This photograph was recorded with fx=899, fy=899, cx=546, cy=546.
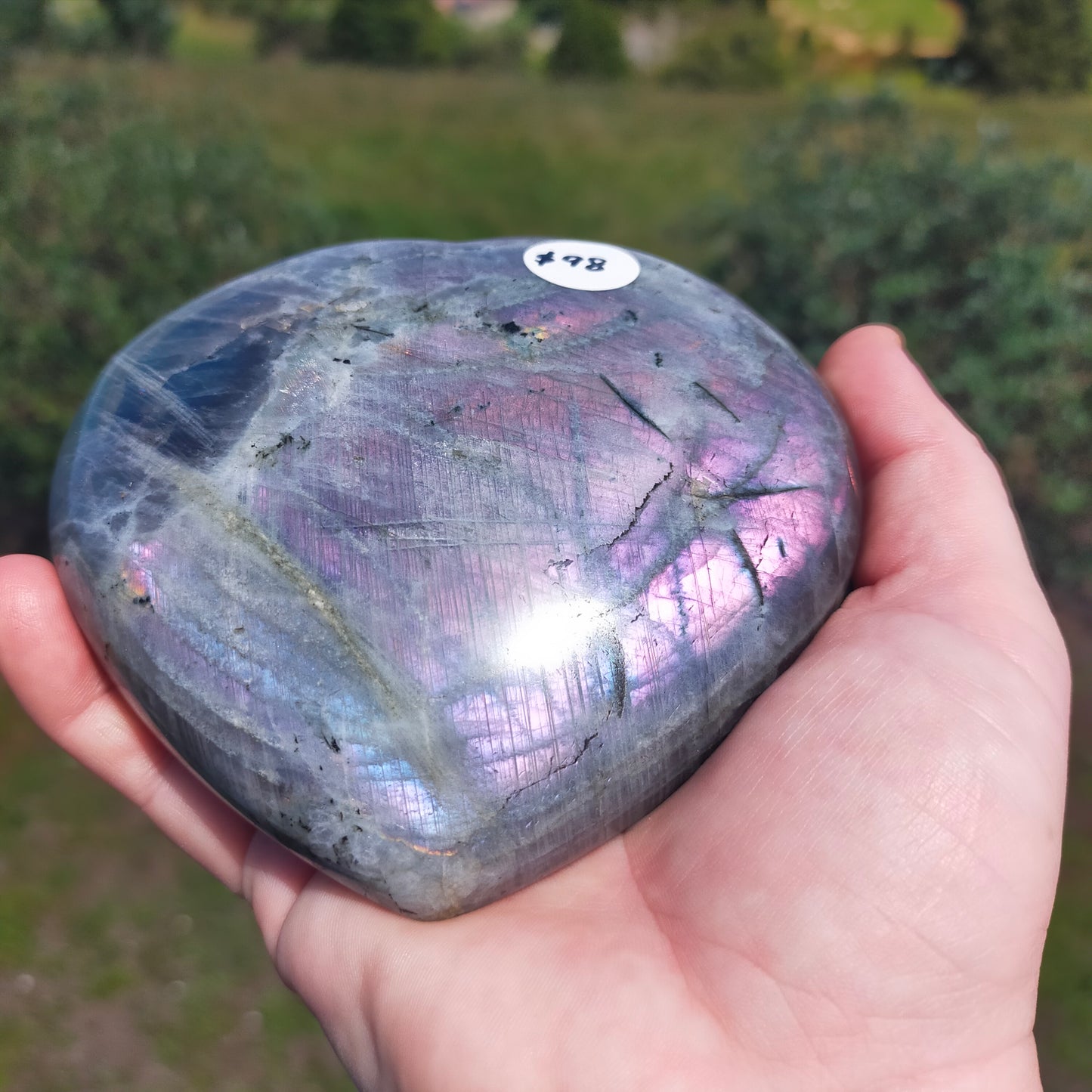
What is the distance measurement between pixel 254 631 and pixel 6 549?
3.58 metres

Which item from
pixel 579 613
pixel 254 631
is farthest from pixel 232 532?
pixel 579 613

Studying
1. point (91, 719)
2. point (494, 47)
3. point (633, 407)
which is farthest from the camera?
point (494, 47)

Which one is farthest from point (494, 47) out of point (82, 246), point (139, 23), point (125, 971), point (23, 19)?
point (125, 971)

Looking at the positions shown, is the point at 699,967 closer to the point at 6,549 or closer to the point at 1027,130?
the point at 6,549

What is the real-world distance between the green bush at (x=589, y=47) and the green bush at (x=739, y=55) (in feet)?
4.37

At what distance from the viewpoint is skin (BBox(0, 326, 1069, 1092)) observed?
143cm

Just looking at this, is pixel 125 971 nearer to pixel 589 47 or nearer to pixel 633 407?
pixel 633 407

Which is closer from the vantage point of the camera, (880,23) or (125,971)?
(125,971)

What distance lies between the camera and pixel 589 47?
47.3 feet

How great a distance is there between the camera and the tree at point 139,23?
38.9ft

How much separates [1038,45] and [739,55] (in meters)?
Answer: 4.60

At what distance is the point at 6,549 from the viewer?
14.2 ft

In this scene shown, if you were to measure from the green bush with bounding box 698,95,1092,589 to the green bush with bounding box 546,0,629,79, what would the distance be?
10936mm

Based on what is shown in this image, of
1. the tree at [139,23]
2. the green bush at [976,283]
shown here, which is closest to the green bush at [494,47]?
the tree at [139,23]
